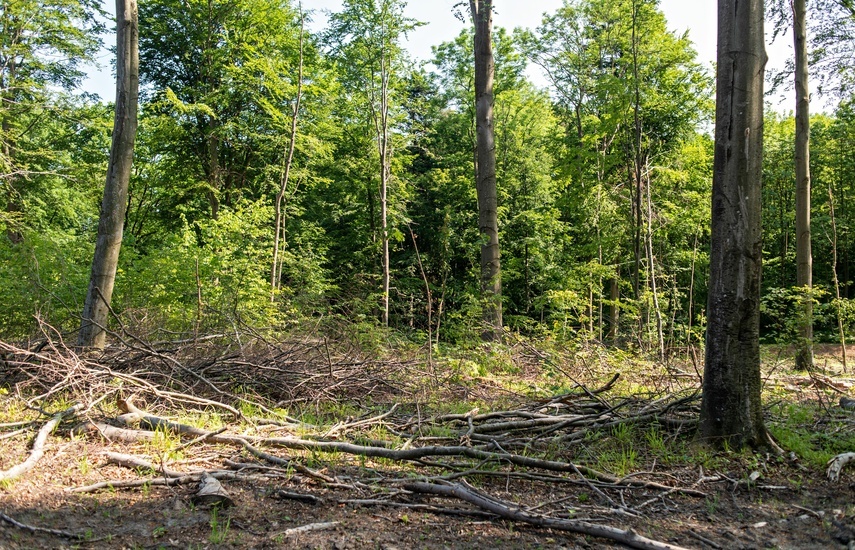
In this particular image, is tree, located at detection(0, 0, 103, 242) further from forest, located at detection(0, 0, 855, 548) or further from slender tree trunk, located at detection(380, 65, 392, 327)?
slender tree trunk, located at detection(380, 65, 392, 327)

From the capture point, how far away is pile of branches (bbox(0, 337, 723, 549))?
388 cm

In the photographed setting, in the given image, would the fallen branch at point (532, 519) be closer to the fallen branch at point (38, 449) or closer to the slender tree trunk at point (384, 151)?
the fallen branch at point (38, 449)

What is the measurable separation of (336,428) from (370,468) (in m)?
0.87

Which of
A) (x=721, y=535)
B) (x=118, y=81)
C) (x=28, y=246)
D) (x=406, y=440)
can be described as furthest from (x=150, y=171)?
(x=721, y=535)

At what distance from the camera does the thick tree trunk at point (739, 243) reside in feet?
15.4

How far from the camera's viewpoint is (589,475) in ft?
14.0

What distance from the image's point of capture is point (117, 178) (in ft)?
25.5

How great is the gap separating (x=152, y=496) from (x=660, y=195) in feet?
59.7

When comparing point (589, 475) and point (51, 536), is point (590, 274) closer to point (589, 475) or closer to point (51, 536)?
point (589, 475)

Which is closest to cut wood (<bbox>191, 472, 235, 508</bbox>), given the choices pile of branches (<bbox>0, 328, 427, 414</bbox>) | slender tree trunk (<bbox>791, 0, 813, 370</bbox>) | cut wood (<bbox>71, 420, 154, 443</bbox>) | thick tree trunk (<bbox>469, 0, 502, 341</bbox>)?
cut wood (<bbox>71, 420, 154, 443</bbox>)

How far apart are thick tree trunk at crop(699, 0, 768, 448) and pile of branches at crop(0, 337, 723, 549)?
1.92 feet

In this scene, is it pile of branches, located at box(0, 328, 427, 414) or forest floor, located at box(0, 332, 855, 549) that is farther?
pile of branches, located at box(0, 328, 427, 414)

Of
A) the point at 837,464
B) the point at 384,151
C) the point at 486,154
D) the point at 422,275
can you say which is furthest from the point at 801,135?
the point at 384,151

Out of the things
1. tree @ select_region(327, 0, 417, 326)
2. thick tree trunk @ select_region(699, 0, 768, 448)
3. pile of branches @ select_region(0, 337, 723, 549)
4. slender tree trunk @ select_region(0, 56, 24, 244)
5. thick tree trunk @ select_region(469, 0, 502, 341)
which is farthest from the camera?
tree @ select_region(327, 0, 417, 326)
